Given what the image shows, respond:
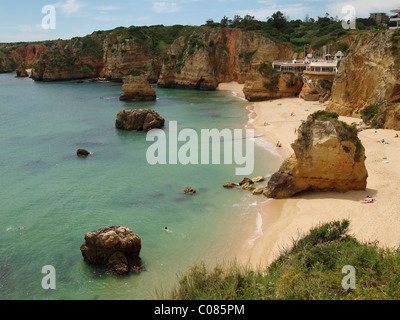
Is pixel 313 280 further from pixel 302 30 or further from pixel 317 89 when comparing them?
pixel 302 30

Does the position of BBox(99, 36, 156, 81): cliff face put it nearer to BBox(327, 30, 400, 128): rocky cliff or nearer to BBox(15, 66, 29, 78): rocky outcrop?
BBox(15, 66, 29, 78): rocky outcrop

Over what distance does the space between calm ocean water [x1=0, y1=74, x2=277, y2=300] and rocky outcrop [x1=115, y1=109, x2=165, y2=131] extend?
1362 millimetres

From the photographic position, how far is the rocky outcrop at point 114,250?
1616 cm

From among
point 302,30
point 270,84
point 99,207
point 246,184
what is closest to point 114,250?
point 99,207

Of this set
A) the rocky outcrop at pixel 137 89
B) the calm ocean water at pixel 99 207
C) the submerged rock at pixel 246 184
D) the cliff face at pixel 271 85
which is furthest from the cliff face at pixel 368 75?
the rocky outcrop at pixel 137 89

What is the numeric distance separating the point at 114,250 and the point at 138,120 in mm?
29567

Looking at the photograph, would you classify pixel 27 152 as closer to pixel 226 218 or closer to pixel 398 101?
pixel 226 218

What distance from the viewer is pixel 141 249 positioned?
1828cm

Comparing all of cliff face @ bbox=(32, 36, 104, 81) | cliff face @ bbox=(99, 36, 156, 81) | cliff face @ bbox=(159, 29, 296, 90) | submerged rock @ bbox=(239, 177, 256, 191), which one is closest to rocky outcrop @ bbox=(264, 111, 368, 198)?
submerged rock @ bbox=(239, 177, 256, 191)

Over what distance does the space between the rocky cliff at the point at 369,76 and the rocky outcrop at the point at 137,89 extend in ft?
111

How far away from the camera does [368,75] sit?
4084 centimetres

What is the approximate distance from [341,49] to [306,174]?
51.0 metres

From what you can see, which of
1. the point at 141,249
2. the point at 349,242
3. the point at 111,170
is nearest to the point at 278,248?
the point at 349,242

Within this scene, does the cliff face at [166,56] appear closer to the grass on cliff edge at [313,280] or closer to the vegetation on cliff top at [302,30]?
the vegetation on cliff top at [302,30]
